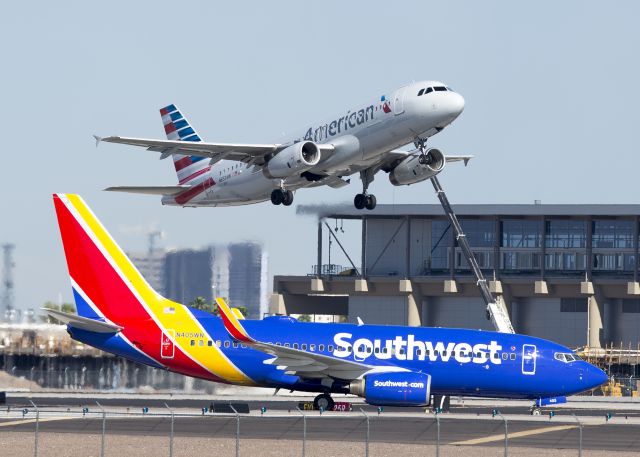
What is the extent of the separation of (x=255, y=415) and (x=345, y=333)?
550 centimetres

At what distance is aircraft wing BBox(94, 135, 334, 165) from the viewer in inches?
2093

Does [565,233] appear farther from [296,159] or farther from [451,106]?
[451,106]

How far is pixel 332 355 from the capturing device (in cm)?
5019

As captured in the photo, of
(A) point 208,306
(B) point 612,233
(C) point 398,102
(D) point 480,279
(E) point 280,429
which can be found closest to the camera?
(E) point 280,429

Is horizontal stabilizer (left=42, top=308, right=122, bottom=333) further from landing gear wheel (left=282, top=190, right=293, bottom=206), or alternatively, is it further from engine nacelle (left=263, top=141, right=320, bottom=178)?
landing gear wheel (left=282, top=190, right=293, bottom=206)

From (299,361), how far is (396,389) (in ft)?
12.0

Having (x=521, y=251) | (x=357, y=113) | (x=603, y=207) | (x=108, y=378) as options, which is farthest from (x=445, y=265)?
(x=357, y=113)

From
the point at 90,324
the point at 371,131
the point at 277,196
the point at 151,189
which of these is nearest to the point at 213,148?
the point at 277,196

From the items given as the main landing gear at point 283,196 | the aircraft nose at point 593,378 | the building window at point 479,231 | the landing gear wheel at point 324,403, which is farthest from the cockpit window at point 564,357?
the building window at point 479,231

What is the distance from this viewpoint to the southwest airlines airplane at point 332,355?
49.5m

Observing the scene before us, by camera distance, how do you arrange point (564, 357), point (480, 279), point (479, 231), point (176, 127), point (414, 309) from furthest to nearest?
point (479, 231) < point (414, 309) < point (480, 279) < point (176, 127) < point (564, 357)

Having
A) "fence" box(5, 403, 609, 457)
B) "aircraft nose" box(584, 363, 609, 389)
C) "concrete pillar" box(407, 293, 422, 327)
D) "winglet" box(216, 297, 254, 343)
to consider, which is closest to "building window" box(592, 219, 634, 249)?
"concrete pillar" box(407, 293, 422, 327)

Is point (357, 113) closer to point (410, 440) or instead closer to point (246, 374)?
point (246, 374)

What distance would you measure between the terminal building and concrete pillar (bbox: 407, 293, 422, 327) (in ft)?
0.30
